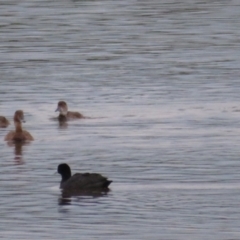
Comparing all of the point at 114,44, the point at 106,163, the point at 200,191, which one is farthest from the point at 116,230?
the point at 114,44

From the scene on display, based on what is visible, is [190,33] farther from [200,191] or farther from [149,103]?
[200,191]

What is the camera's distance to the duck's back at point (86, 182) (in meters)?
16.7

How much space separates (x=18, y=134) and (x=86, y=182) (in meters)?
4.75

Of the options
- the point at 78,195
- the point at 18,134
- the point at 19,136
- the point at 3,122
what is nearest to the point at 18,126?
the point at 18,134

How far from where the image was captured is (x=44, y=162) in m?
19.2

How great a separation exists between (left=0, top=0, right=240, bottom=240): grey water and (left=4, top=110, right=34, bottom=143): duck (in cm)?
21

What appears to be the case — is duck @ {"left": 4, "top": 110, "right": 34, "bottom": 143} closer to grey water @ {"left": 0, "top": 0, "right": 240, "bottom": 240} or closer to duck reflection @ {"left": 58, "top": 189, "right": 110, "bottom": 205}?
grey water @ {"left": 0, "top": 0, "right": 240, "bottom": 240}

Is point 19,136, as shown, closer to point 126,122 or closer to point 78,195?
point 126,122

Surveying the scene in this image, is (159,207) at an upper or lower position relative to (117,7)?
lower

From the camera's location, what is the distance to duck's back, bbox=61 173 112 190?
1673 cm

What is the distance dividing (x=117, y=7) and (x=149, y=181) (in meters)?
28.9

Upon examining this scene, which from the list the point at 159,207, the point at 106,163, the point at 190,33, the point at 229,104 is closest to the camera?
the point at 159,207

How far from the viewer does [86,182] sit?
55.3 ft

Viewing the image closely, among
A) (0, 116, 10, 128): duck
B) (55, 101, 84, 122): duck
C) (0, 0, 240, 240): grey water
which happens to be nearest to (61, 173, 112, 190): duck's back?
(0, 0, 240, 240): grey water
